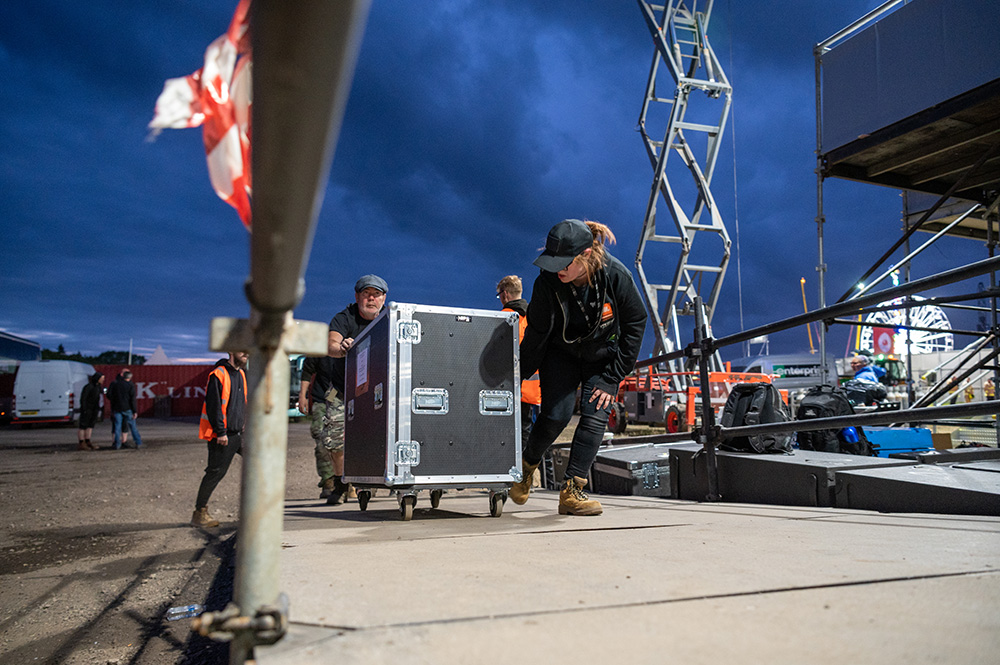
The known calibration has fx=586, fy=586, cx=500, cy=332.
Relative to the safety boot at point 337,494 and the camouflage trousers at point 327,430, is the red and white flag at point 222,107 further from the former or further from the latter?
the camouflage trousers at point 327,430

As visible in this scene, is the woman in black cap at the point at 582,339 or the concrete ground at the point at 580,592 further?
the woman in black cap at the point at 582,339

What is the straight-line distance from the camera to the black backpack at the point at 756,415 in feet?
13.5

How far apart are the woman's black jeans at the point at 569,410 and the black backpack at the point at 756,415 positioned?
1263mm

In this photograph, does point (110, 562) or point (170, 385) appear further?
point (170, 385)

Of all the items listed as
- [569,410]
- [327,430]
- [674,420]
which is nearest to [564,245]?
[569,410]

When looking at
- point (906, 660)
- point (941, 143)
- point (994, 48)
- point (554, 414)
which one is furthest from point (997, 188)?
point (906, 660)

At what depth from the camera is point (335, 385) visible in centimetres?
561

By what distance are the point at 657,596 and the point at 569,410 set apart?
2.26 m

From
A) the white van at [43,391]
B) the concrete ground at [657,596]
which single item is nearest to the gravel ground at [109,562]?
the concrete ground at [657,596]

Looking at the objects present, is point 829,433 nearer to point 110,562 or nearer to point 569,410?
point 569,410

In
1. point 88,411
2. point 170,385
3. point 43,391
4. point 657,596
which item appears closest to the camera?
point 657,596

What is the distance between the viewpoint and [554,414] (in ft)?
12.0

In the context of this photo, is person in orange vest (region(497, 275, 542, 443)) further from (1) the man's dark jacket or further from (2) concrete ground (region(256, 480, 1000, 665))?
(1) the man's dark jacket

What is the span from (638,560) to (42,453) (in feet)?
52.9
